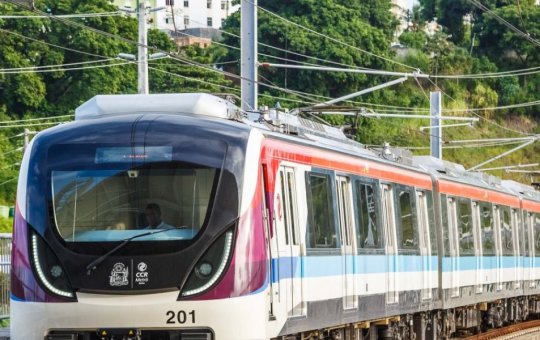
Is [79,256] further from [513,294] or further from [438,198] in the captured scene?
[513,294]

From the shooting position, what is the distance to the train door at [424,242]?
24.3m

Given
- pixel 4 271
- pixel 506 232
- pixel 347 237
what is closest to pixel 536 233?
pixel 506 232

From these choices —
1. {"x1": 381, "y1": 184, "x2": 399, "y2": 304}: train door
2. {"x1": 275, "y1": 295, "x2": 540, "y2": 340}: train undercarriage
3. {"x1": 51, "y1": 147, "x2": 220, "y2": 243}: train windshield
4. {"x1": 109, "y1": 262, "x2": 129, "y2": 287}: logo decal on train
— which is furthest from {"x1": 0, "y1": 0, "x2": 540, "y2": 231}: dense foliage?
{"x1": 109, "y1": 262, "x2": 129, "y2": 287}: logo decal on train

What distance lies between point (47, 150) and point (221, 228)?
1858 mm

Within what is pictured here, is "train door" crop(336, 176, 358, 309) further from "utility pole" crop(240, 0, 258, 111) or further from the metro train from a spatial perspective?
"utility pole" crop(240, 0, 258, 111)

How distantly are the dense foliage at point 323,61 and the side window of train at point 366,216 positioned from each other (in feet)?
132

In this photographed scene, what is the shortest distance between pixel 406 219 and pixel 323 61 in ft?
209

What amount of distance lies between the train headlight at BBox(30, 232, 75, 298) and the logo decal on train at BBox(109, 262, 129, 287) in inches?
15.9

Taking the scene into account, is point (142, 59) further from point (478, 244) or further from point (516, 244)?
point (478, 244)

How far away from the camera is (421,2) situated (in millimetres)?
121625

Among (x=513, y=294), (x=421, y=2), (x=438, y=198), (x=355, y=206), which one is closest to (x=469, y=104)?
(x=421, y=2)

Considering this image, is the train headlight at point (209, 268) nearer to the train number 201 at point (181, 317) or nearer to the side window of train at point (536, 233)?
the train number 201 at point (181, 317)

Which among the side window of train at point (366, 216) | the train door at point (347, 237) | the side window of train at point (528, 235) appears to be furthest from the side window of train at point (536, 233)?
the train door at point (347, 237)

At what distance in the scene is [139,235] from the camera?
48.2ft
